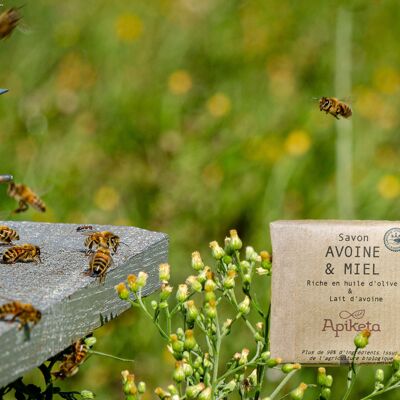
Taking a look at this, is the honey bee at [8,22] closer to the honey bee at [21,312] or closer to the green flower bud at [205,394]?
the honey bee at [21,312]

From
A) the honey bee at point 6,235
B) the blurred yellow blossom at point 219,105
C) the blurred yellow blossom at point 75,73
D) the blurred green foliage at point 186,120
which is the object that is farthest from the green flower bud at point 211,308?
the blurred yellow blossom at point 75,73

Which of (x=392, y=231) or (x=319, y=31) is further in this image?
(x=319, y=31)

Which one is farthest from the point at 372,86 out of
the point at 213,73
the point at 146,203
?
the point at 146,203

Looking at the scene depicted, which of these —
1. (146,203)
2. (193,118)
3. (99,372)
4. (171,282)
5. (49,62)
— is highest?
(49,62)

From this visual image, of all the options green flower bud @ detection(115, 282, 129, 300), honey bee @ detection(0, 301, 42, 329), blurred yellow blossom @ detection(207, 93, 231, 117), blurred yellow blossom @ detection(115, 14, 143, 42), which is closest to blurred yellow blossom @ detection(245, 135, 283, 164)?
blurred yellow blossom @ detection(207, 93, 231, 117)

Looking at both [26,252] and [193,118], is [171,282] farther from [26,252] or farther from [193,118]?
[26,252]

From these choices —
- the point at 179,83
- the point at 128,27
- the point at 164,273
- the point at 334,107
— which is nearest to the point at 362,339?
the point at 164,273
